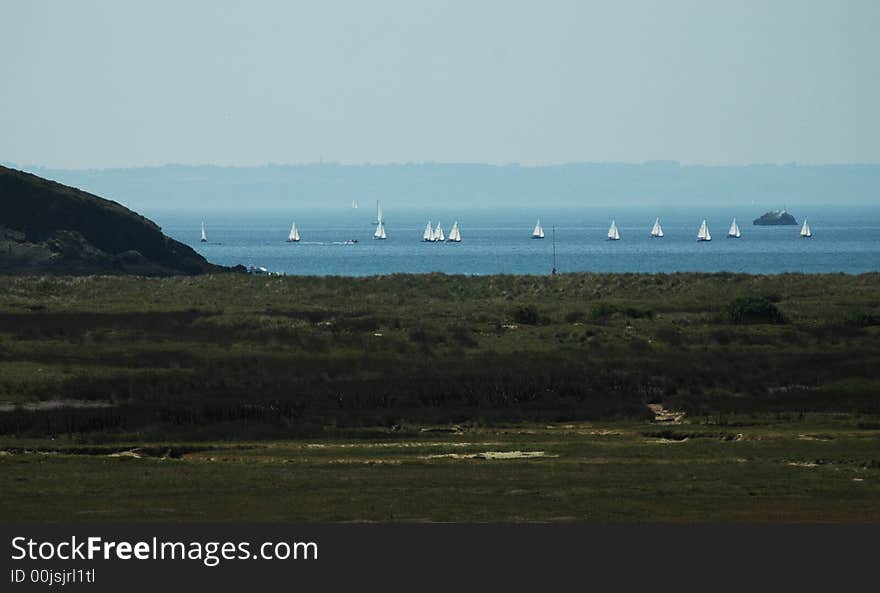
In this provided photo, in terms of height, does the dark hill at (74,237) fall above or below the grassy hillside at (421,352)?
above

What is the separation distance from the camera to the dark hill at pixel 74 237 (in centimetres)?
12075

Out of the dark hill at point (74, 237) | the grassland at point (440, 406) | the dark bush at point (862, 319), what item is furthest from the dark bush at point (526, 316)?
the dark hill at point (74, 237)

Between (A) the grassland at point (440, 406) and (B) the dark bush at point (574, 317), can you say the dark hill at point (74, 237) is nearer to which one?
(A) the grassland at point (440, 406)

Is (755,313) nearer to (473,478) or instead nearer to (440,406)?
(440,406)

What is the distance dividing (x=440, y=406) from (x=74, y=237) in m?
86.9

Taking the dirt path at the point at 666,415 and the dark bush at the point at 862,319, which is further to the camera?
the dark bush at the point at 862,319

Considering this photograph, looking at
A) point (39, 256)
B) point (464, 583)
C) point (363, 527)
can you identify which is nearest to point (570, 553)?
point (464, 583)

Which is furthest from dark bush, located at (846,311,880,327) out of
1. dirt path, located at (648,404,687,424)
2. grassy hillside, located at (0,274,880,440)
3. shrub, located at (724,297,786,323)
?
dirt path, located at (648,404,687,424)

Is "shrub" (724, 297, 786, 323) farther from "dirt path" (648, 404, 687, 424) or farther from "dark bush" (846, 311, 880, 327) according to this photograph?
"dirt path" (648, 404, 687, 424)

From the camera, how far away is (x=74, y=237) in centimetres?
12875

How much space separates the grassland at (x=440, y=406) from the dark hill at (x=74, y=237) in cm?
3416

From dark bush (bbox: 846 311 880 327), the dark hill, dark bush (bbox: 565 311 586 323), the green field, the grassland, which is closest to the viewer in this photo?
the green field

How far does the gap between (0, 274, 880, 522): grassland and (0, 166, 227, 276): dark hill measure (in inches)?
1345

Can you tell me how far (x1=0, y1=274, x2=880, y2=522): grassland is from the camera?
31672 millimetres
